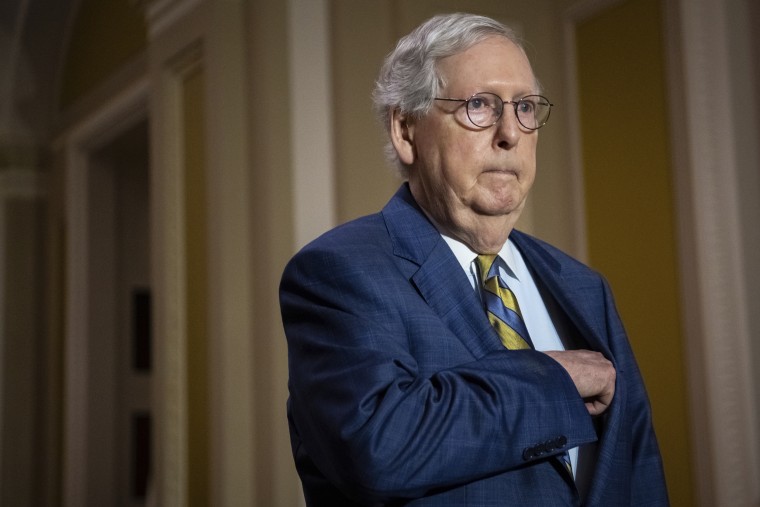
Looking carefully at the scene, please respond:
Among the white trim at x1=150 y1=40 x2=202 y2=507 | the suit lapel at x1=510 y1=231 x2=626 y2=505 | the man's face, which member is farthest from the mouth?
the white trim at x1=150 y1=40 x2=202 y2=507

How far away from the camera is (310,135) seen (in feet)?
11.2

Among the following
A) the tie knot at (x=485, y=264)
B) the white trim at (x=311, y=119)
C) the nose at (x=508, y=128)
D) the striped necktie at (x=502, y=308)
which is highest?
the white trim at (x=311, y=119)

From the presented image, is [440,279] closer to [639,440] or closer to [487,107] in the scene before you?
[487,107]

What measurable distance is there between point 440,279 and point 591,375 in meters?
0.27

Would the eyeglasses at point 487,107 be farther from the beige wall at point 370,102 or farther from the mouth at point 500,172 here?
the beige wall at point 370,102

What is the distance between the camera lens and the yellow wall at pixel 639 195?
312 centimetres

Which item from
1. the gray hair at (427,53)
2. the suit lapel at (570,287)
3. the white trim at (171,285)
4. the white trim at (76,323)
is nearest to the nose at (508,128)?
→ the gray hair at (427,53)

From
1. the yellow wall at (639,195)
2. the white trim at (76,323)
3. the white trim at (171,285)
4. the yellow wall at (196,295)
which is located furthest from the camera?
the white trim at (76,323)

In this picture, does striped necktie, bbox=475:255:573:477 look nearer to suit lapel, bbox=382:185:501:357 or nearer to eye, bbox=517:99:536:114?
suit lapel, bbox=382:185:501:357

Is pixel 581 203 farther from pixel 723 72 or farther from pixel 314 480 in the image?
pixel 314 480

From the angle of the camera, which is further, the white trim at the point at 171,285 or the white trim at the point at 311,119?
the white trim at the point at 171,285

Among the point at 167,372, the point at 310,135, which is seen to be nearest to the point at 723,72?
the point at 310,135

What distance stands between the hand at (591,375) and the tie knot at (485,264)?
20cm

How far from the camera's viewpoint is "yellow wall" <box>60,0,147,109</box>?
208 inches
